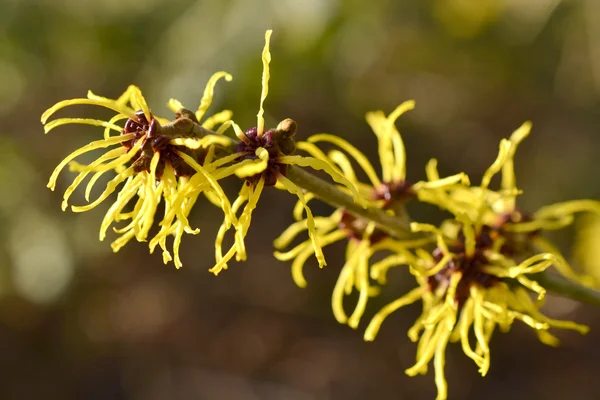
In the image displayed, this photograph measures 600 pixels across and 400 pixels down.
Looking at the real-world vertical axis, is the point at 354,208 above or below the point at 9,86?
below

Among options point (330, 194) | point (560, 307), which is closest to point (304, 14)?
point (330, 194)

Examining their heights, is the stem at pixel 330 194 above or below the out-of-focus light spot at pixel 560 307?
above

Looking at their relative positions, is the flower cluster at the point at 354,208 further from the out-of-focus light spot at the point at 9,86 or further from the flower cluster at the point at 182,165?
the out-of-focus light spot at the point at 9,86

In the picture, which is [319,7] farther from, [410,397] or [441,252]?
[410,397]

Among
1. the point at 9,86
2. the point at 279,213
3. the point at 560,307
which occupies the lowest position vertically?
the point at 560,307

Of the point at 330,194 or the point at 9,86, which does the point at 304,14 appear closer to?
the point at 330,194

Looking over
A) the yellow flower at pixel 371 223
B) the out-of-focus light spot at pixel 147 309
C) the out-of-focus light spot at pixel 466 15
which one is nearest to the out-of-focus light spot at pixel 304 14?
the yellow flower at pixel 371 223

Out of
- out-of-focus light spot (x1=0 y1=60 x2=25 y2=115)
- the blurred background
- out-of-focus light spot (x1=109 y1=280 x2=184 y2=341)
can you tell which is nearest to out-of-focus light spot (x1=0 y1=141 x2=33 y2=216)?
the blurred background

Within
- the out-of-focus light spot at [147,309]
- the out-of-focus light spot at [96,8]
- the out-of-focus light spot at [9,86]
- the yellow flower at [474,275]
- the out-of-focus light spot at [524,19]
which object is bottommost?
the out-of-focus light spot at [147,309]
